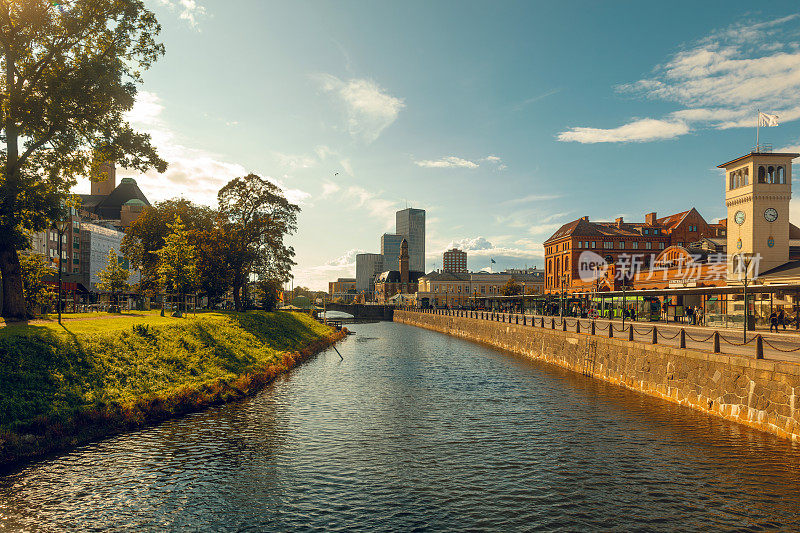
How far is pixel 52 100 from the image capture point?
25.1m

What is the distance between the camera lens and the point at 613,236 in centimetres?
11862

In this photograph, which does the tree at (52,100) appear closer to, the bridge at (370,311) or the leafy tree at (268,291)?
the leafy tree at (268,291)

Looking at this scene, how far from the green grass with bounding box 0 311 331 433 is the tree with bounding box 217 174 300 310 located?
2426cm

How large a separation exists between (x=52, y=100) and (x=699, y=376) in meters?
35.5

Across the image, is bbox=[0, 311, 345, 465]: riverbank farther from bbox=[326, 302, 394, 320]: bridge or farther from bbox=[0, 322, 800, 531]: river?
bbox=[326, 302, 394, 320]: bridge

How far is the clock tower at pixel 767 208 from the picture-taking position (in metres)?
59.9

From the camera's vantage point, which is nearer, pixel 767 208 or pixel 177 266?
pixel 177 266

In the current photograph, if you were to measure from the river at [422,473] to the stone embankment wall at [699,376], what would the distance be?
0.81 metres

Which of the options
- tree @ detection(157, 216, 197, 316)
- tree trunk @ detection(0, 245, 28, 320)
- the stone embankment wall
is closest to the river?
the stone embankment wall

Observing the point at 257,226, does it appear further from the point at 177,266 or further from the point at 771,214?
the point at 771,214

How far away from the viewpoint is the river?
11.6 metres

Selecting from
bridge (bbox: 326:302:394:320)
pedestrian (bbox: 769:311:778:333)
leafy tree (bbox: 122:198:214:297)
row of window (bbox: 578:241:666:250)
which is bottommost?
bridge (bbox: 326:302:394:320)

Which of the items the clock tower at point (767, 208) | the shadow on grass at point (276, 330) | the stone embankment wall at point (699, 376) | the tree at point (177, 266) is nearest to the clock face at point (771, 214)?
the clock tower at point (767, 208)

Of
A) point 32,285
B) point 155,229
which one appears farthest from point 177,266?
point 155,229
